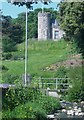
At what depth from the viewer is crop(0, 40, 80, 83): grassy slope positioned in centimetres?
412

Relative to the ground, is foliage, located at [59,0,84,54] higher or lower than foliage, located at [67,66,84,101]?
higher

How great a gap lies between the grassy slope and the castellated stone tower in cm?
5

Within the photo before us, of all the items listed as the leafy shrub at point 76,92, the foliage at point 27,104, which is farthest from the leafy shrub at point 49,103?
the leafy shrub at point 76,92

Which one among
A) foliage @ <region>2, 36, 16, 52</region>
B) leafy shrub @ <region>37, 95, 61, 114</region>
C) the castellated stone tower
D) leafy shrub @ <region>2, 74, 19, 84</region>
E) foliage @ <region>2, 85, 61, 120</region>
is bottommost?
leafy shrub @ <region>37, 95, 61, 114</region>

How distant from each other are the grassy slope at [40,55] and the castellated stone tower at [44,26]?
2.1 inches

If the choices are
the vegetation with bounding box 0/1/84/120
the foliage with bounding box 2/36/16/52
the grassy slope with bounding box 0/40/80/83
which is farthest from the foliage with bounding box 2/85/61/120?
the foliage with bounding box 2/36/16/52

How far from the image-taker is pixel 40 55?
13.7 ft

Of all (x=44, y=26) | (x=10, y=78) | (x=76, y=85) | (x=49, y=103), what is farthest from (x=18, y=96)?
(x=76, y=85)

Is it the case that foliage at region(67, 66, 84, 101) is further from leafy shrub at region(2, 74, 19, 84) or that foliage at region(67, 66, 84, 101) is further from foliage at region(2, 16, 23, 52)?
foliage at region(2, 16, 23, 52)

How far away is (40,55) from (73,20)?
43cm

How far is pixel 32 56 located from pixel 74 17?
519 mm

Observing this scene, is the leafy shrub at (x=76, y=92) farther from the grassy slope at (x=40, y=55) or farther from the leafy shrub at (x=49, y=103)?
the grassy slope at (x=40, y=55)

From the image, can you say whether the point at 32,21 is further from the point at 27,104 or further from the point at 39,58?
the point at 27,104

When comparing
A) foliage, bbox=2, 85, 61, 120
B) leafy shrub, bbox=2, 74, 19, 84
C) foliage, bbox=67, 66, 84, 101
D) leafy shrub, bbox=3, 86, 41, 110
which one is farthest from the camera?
foliage, bbox=67, 66, 84, 101
